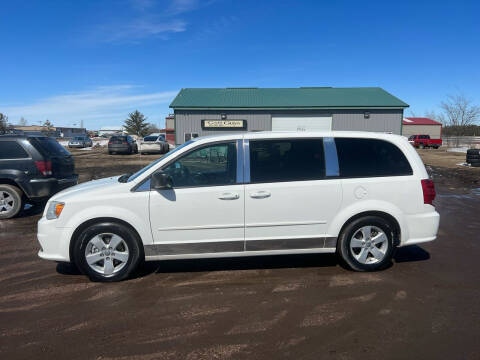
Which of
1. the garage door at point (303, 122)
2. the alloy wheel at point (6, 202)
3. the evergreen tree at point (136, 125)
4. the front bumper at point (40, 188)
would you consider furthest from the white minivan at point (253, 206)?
the evergreen tree at point (136, 125)

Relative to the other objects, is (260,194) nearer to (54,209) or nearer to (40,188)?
(54,209)

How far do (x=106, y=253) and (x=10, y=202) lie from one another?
187 inches

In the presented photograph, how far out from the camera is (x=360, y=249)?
443 cm

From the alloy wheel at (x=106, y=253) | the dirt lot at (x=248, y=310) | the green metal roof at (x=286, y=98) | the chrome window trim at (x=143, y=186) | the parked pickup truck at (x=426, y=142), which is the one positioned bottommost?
the dirt lot at (x=248, y=310)

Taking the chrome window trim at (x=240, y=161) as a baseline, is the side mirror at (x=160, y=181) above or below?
below

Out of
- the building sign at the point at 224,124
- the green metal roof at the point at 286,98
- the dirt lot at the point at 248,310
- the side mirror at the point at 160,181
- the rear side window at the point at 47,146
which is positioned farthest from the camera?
the building sign at the point at 224,124

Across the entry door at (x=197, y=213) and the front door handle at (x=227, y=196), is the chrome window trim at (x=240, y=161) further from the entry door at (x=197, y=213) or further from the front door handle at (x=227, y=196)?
the front door handle at (x=227, y=196)

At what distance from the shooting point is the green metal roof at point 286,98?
1067 inches

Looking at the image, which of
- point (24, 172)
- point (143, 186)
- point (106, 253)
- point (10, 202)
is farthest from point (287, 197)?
point (10, 202)

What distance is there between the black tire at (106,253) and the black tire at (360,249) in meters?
2.50

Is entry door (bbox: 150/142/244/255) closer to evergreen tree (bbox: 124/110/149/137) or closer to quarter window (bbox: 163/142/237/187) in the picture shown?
quarter window (bbox: 163/142/237/187)

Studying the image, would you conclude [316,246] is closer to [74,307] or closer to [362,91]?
[74,307]

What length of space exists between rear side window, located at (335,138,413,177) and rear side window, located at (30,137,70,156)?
6.10 meters

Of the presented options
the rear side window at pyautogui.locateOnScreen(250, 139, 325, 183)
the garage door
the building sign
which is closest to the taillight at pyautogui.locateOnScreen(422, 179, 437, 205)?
the rear side window at pyautogui.locateOnScreen(250, 139, 325, 183)
